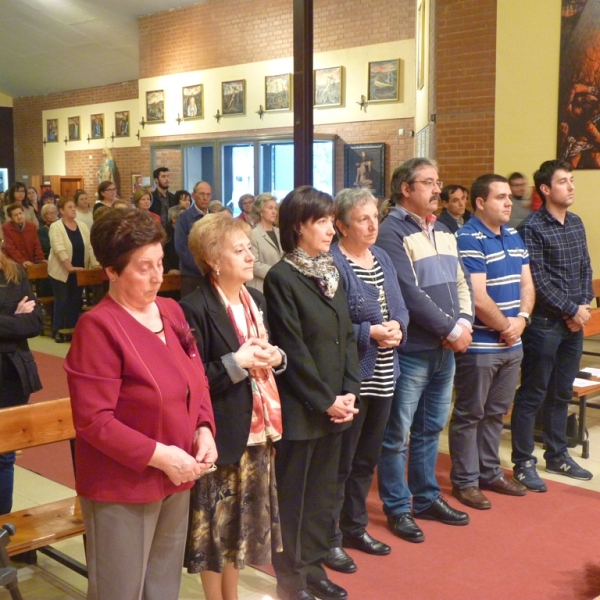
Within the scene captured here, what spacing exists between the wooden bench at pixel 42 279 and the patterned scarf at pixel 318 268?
6.40 metres

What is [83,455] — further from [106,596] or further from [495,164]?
[495,164]

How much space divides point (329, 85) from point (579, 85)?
19.0ft

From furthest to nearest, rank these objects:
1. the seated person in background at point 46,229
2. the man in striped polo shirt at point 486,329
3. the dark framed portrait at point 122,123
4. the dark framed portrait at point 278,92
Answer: the dark framed portrait at point 122,123 → the dark framed portrait at point 278,92 → the seated person in background at point 46,229 → the man in striped polo shirt at point 486,329

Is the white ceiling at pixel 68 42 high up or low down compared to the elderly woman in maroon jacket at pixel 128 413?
up

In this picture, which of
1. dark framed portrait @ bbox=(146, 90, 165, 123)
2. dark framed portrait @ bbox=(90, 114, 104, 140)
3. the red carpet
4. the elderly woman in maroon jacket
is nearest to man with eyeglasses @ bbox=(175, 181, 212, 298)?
the red carpet

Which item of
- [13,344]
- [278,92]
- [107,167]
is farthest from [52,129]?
[13,344]

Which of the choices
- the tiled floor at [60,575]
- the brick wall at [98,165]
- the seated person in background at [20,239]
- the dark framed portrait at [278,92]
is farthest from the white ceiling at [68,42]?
the tiled floor at [60,575]

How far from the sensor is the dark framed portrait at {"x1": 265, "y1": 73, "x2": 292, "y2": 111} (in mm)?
13259

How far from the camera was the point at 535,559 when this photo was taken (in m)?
3.46

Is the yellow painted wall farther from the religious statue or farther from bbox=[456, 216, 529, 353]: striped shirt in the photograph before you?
the religious statue

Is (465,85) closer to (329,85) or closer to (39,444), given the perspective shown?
(329,85)

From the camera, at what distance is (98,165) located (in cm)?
1789

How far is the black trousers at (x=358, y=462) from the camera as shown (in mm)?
3236

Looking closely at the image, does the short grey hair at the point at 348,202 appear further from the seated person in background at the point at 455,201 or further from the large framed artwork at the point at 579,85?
the large framed artwork at the point at 579,85
